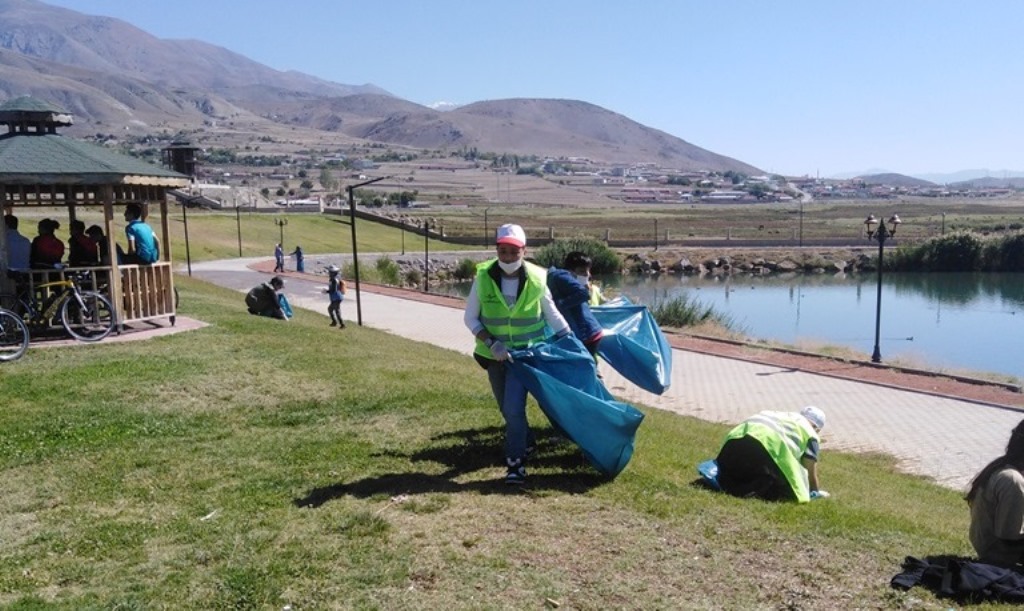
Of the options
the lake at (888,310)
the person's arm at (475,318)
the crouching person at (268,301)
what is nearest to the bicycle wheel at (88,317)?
the crouching person at (268,301)

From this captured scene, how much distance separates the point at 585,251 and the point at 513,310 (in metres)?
36.2

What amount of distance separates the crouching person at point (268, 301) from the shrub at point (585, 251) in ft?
75.6

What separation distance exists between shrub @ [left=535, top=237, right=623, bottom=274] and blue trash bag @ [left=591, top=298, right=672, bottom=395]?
31098mm

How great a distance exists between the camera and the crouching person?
17.5 meters

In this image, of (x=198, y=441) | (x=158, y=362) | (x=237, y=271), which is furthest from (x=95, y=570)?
(x=237, y=271)

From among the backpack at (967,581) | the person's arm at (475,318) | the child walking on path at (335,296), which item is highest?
the person's arm at (475,318)

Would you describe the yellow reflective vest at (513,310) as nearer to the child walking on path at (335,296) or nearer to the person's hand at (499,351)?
the person's hand at (499,351)

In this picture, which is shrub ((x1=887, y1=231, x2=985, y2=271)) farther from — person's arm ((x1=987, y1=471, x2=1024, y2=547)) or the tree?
the tree

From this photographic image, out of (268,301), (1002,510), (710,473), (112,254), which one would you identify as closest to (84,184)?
(112,254)

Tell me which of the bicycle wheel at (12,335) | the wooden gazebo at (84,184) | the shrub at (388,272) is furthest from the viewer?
the shrub at (388,272)

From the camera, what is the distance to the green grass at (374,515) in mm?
4539

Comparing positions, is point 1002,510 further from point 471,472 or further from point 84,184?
point 84,184

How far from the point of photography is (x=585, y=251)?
138 feet

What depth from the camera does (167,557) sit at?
4980 mm
